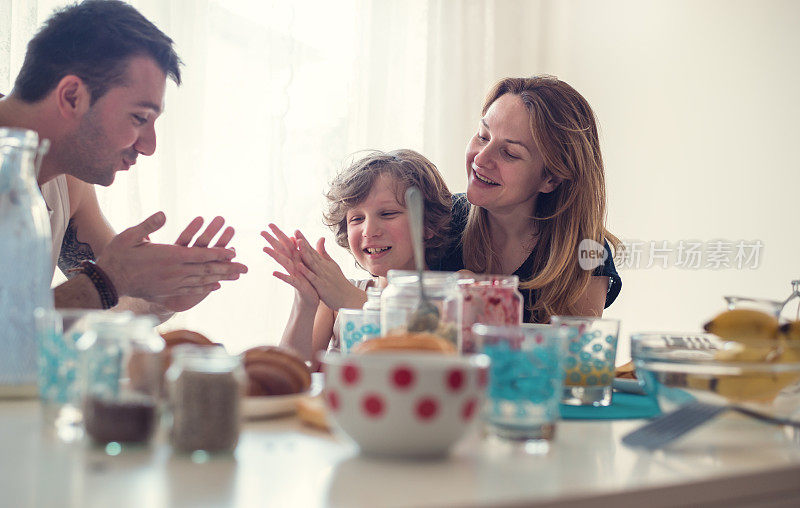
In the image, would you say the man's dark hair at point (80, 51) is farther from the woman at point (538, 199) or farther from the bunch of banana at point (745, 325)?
the bunch of banana at point (745, 325)

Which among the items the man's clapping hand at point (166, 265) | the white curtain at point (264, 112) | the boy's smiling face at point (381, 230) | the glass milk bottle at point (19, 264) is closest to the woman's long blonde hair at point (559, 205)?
the boy's smiling face at point (381, 230)

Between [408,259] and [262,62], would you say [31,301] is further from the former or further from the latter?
[262,62]

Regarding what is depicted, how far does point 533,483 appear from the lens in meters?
0.61

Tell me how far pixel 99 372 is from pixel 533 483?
375mm

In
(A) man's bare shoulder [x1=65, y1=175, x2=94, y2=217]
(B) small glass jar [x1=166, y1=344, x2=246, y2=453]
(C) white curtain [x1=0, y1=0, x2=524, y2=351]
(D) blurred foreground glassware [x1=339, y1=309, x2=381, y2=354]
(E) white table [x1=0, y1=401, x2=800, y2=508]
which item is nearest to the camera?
(E) white table [x1=0, y1=401, x2=800, y2=508]

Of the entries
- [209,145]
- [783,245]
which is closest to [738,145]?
[783,245]

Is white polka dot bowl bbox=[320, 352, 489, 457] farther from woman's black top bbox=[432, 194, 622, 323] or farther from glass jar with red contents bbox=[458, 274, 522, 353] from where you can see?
woman's black top bbox=[432, 194, 622, 323]

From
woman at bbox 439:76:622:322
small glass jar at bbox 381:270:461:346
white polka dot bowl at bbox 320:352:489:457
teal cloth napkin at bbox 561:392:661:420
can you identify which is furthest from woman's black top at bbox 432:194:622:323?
white polka dot bowl at bbox 320:352:489:457

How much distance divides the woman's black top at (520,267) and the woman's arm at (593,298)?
0.07 ft

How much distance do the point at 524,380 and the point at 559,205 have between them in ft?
4.80

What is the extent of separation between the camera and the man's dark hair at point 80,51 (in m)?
1.89

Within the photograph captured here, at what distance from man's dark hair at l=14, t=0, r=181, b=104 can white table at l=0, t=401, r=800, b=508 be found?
131cm

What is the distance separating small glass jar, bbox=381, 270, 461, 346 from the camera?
925mm

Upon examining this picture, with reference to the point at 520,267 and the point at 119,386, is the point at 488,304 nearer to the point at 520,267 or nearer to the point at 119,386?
the point at 119,386
